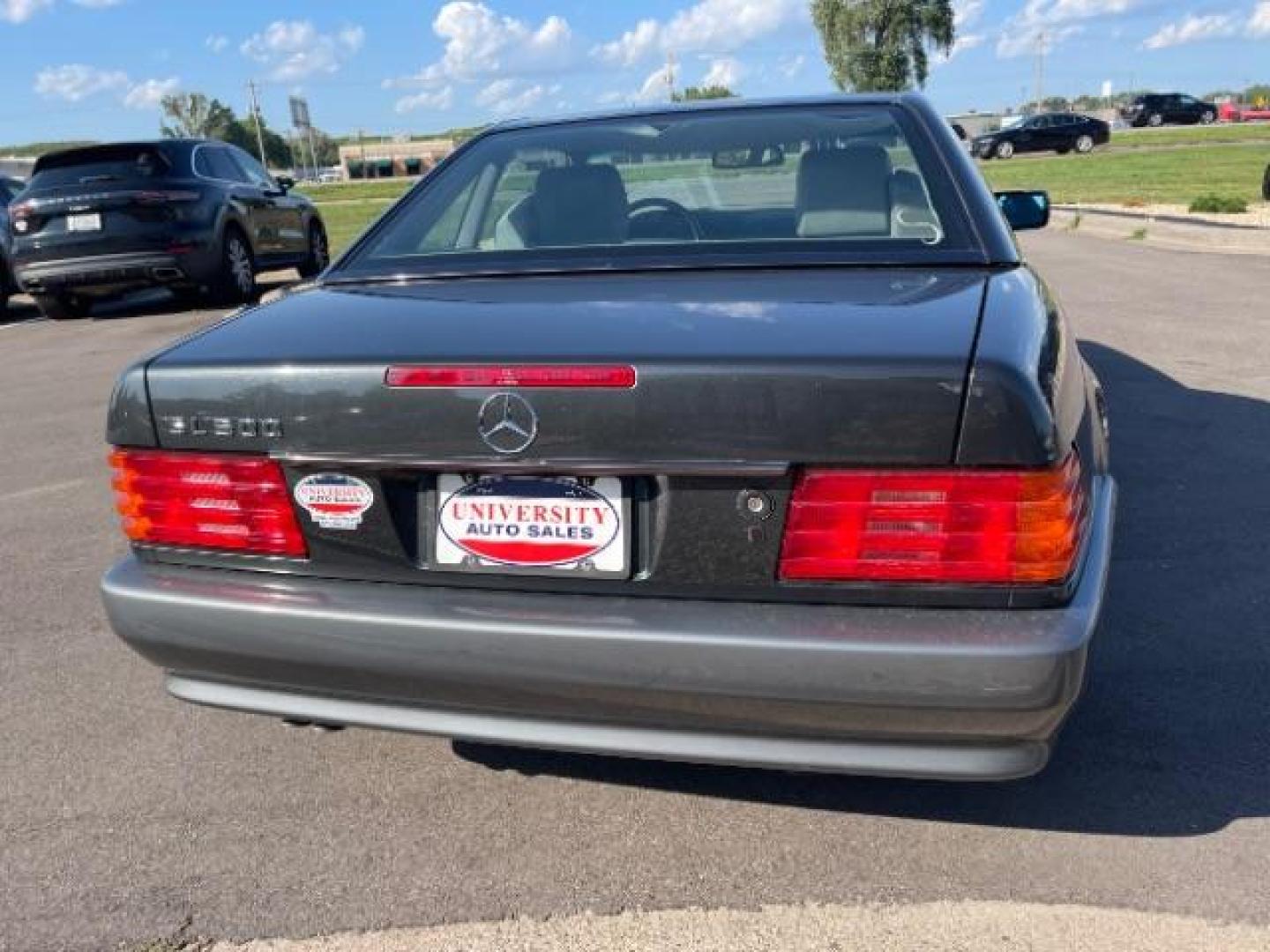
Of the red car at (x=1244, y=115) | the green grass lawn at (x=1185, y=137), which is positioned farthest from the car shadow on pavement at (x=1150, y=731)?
the red car at (x=1244, y=115)

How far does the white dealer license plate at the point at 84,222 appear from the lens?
35.7ft

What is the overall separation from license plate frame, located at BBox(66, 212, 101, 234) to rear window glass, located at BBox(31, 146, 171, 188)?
14.0 inches

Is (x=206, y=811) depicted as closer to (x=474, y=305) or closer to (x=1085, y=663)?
(x=474, y=305)

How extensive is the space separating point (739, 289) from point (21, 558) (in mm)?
3248

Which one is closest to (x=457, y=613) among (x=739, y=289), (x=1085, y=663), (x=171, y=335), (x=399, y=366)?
(x=399, y=366)

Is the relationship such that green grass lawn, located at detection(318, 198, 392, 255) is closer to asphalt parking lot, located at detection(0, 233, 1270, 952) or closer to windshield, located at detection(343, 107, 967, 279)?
windshield, located at detection(343, 107, 967, 279)

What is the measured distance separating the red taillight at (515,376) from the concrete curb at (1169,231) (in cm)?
1196

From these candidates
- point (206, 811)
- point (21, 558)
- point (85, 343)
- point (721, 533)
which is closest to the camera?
point (721, 533)

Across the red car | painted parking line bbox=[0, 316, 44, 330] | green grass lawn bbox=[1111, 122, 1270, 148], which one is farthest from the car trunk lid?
the red car

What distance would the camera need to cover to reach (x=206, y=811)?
2.69 meters

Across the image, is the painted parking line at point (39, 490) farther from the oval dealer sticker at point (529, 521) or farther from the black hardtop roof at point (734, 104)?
the oval dealer sticker at point (529, 521)

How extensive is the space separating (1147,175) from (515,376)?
24.9 meters

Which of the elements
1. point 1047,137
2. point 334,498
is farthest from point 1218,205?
point 1047,137

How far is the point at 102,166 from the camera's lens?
36.6ft
